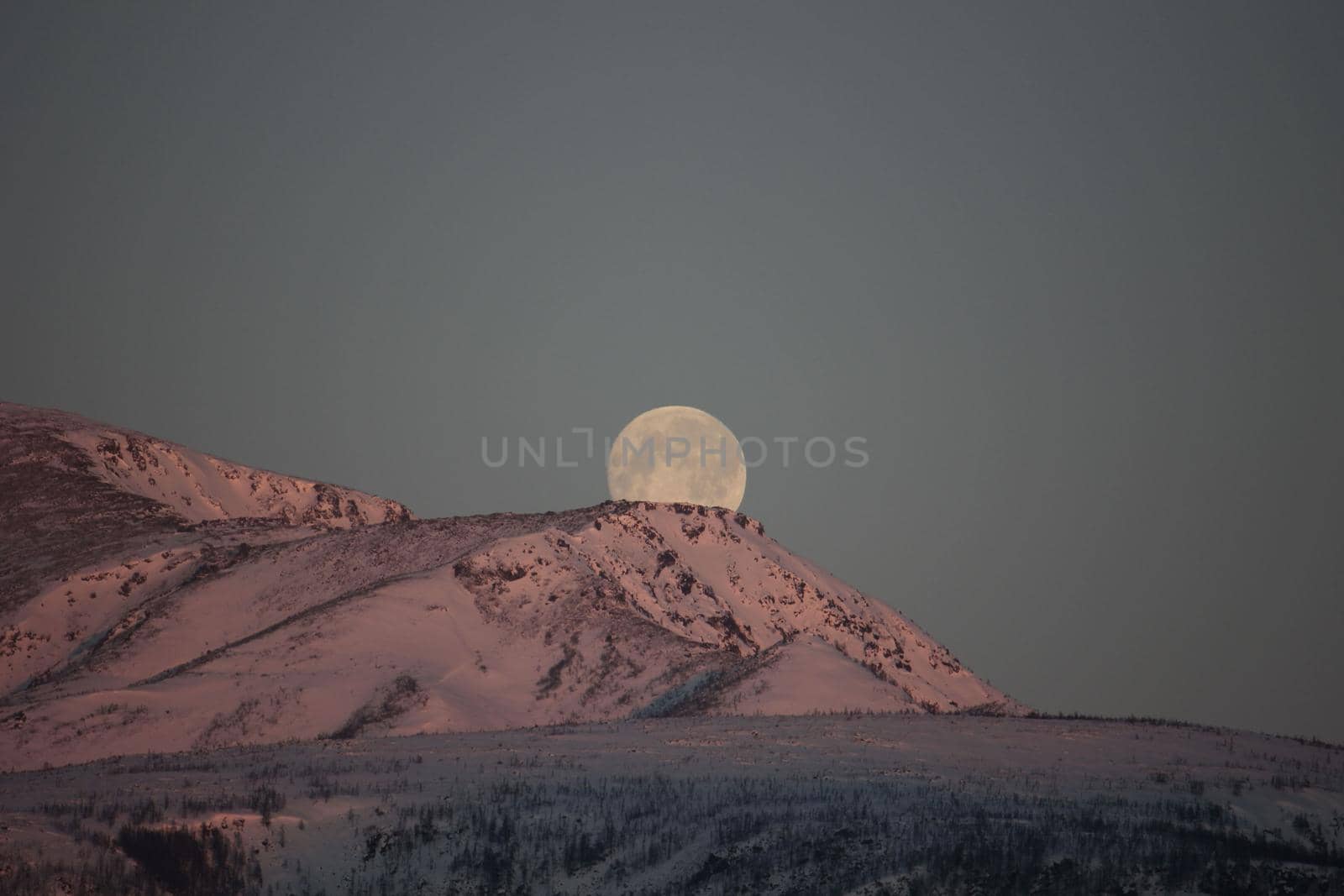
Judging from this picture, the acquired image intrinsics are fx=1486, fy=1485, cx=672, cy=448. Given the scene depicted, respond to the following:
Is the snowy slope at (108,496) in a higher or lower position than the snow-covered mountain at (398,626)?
higher

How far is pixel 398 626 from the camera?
85.4m

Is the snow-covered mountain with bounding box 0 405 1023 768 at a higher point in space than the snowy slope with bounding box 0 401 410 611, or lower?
lower

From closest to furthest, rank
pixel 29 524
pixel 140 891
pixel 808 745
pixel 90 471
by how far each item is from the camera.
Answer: pixel 140 891, pixel 808 745, pixel 29 524, pixel 90 471

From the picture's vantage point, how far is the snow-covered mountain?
7281 cm

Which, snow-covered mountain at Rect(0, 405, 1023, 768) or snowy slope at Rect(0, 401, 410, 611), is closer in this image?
snow-covered mountain at Rect(0, 405, 1023, 768)

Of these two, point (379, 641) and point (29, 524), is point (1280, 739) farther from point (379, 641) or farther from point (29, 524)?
point (29, 524)

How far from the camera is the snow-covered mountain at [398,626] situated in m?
72.8

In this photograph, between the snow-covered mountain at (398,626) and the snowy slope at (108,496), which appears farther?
the snowy slope at (108,496)

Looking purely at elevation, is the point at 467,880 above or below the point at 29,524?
below

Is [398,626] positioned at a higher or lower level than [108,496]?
lower

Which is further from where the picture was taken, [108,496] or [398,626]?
[108,496]

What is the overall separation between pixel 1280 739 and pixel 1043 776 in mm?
14107

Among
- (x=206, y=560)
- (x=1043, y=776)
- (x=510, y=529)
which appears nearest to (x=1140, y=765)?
(x=1043, y=776)

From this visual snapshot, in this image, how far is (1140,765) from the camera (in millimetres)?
40500
